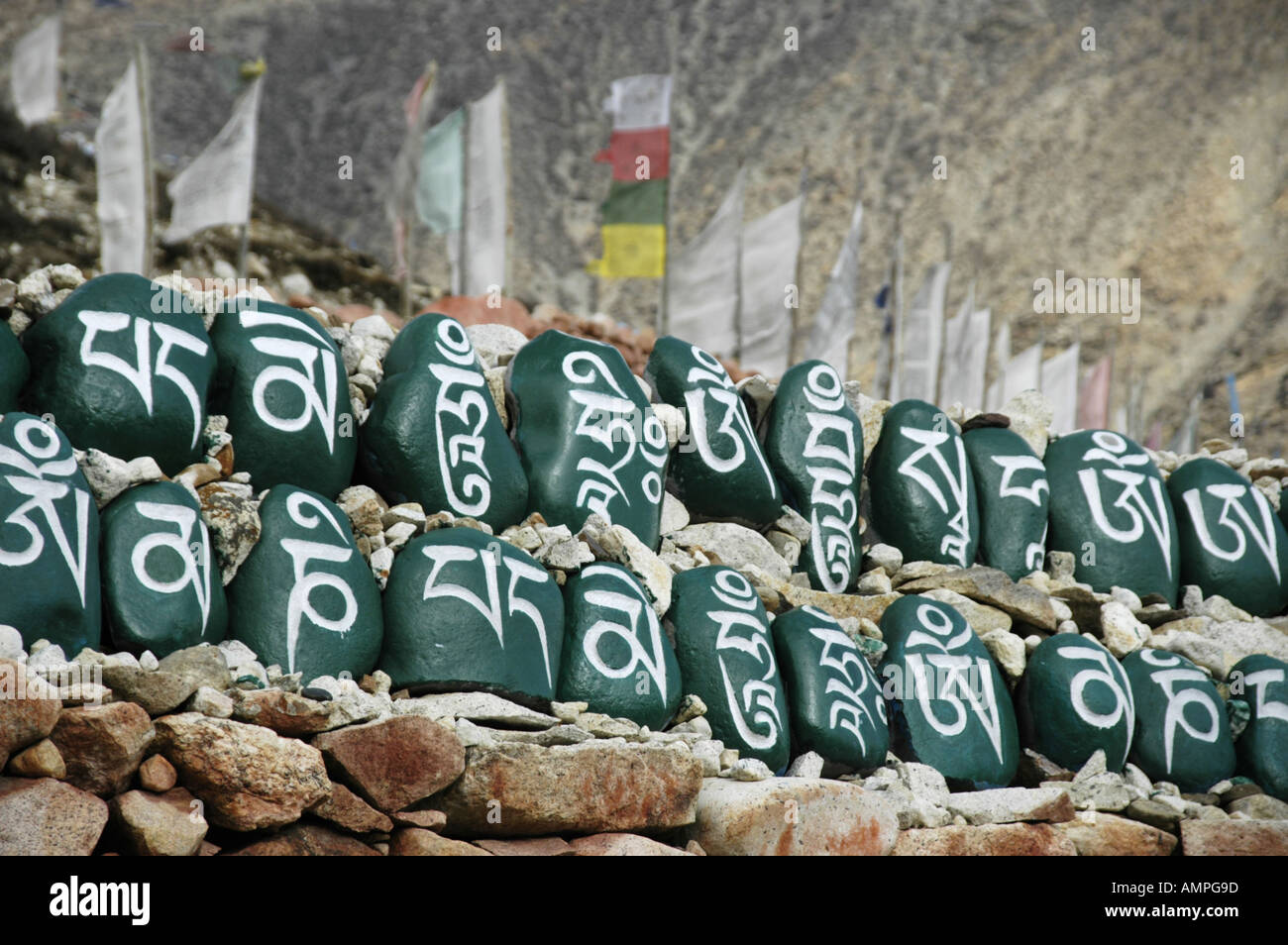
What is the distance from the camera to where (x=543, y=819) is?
4676 mm

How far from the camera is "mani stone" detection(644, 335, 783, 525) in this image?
6.72m

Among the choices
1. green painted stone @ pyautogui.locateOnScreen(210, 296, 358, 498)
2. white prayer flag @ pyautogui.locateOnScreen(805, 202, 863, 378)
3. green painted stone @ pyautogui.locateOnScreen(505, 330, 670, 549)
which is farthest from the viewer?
white prayer flag @ pyautogui.locateOnScreen(805, 202, 863, 378)

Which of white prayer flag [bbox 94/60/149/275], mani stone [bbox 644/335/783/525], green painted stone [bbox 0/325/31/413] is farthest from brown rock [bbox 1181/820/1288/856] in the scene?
white prayer flag [bbox 94/60/149/275]

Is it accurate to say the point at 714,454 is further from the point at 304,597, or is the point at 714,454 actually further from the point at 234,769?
the point at 234,769

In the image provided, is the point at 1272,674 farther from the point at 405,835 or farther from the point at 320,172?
the point at 320,172

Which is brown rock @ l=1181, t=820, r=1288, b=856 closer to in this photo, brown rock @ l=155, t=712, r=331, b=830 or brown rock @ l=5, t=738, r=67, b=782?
brown rock @ l=155, t=712, r=331, b=830

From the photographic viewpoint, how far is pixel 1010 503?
733 cm

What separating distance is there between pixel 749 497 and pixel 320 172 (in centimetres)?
4178

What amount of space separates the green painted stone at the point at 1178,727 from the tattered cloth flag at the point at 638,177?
318 inches

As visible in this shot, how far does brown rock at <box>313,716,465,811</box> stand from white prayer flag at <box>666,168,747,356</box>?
10.2 metres

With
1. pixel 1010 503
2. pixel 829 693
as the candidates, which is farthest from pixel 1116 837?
pixel 1010 503

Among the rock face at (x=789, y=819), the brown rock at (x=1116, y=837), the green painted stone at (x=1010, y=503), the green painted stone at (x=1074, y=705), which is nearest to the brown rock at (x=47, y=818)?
the rock face at (x=789, y=819)

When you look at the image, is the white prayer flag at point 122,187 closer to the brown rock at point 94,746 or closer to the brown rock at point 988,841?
the brown rock at point 94,746

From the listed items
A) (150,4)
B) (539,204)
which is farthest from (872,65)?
(150,4)
